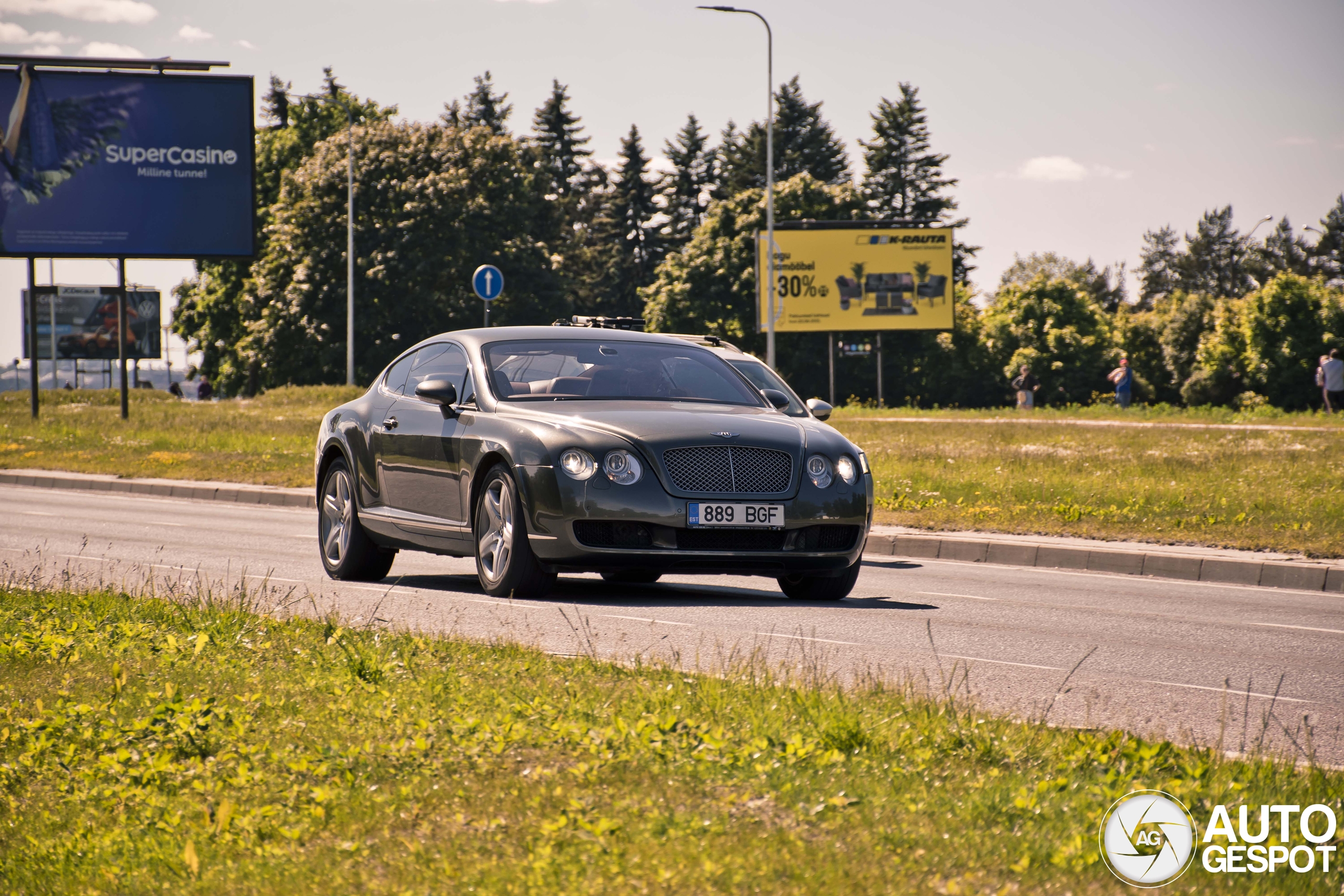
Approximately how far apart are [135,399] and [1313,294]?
148 feet

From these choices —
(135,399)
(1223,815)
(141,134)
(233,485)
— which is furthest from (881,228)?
(1223,815)

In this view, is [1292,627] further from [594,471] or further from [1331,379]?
[1331,379]

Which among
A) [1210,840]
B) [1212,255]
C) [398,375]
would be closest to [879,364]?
[398,375]

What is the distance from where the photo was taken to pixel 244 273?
244 feet

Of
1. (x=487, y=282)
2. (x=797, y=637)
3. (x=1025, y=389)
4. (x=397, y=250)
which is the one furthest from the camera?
(x=397, y=250)

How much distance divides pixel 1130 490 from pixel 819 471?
8.77 metres

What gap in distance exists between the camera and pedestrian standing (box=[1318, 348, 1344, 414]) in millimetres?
41188

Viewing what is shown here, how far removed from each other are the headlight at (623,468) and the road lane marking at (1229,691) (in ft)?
9.76

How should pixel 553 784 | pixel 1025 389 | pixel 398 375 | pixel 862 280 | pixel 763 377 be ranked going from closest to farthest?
pixel 553 784, pixel 398 375, pixel 763 377, pixel 1025 389, pixel 862 280

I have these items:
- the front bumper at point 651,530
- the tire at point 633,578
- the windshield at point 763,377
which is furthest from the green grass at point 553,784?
the windshield at point 763,377

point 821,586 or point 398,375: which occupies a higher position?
point 398,375

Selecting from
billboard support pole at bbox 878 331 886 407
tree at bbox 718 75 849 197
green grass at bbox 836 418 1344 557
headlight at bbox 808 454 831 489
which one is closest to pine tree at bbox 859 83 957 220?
tree at bbox 718 75 849 197

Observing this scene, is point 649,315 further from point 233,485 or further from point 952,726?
point 952,726

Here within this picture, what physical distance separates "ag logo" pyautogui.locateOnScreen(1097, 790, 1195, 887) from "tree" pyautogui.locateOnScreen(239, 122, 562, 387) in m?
58.9
